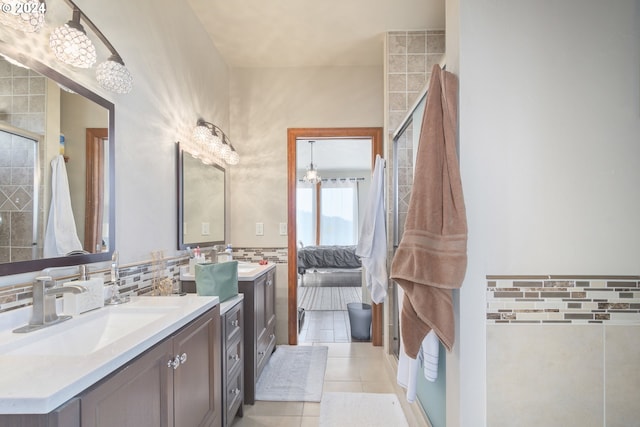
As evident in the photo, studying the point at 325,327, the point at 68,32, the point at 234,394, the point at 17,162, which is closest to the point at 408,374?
the point at 234,394

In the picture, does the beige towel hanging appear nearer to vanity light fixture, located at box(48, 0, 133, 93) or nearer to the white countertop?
the white countertop

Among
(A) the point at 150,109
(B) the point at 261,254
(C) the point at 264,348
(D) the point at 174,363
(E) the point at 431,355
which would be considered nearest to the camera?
(D) the point at 174,363

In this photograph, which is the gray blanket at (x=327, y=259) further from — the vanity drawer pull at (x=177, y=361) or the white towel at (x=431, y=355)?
the vanity drawer pull at (x=177, y=361)

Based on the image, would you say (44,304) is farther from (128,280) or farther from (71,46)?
(71,46)

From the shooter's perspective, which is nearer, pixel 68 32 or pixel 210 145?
pixel 68 32

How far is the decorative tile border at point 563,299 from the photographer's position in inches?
43.5

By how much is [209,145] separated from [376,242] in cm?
150

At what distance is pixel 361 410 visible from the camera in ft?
6.47

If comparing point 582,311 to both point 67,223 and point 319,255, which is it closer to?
point 67,223

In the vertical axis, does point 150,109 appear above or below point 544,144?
above

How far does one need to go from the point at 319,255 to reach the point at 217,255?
3688 mm

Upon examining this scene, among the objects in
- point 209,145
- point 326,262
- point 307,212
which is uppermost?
point 209,145

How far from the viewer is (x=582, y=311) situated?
43.6 inches

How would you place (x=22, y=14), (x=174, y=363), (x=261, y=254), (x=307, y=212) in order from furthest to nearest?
1. (x=307, y=212)
2. (x=261, y=254)
3. (x=174, y=363)
4. (x=22, y=14)
